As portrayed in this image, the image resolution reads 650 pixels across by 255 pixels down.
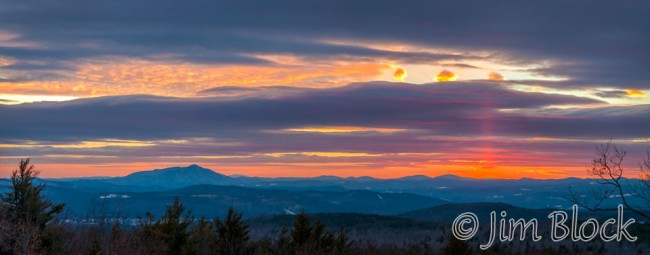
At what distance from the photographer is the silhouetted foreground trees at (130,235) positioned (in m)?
36.2

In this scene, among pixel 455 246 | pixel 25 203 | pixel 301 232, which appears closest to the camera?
pixel 25 203

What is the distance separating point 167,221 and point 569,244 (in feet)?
357

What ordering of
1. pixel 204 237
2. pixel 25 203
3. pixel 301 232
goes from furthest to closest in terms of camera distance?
pixel 301 232 → pixel 204 237 → pixel 25 203

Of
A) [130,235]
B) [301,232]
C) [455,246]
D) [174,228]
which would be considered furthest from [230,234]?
[455,246]

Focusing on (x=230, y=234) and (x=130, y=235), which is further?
(x=230, y=234)

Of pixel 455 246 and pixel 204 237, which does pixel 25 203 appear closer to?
pixel 204 237

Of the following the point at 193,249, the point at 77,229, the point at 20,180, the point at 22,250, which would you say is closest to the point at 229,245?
the point at 193,249

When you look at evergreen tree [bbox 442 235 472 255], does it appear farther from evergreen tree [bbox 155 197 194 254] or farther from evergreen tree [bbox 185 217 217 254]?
evergreen tree [bbox 155 197 194 254]

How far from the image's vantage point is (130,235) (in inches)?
1742

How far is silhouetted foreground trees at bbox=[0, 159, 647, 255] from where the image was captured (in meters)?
36.2

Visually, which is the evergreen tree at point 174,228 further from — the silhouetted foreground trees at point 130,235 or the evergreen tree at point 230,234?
the evergreen tree at point 230,234

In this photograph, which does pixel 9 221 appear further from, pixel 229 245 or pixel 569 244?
pixel 569 244

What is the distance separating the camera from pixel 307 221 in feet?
190

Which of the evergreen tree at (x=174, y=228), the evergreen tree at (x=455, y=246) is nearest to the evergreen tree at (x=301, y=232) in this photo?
the evergreen tree at (x=455, y=246)
